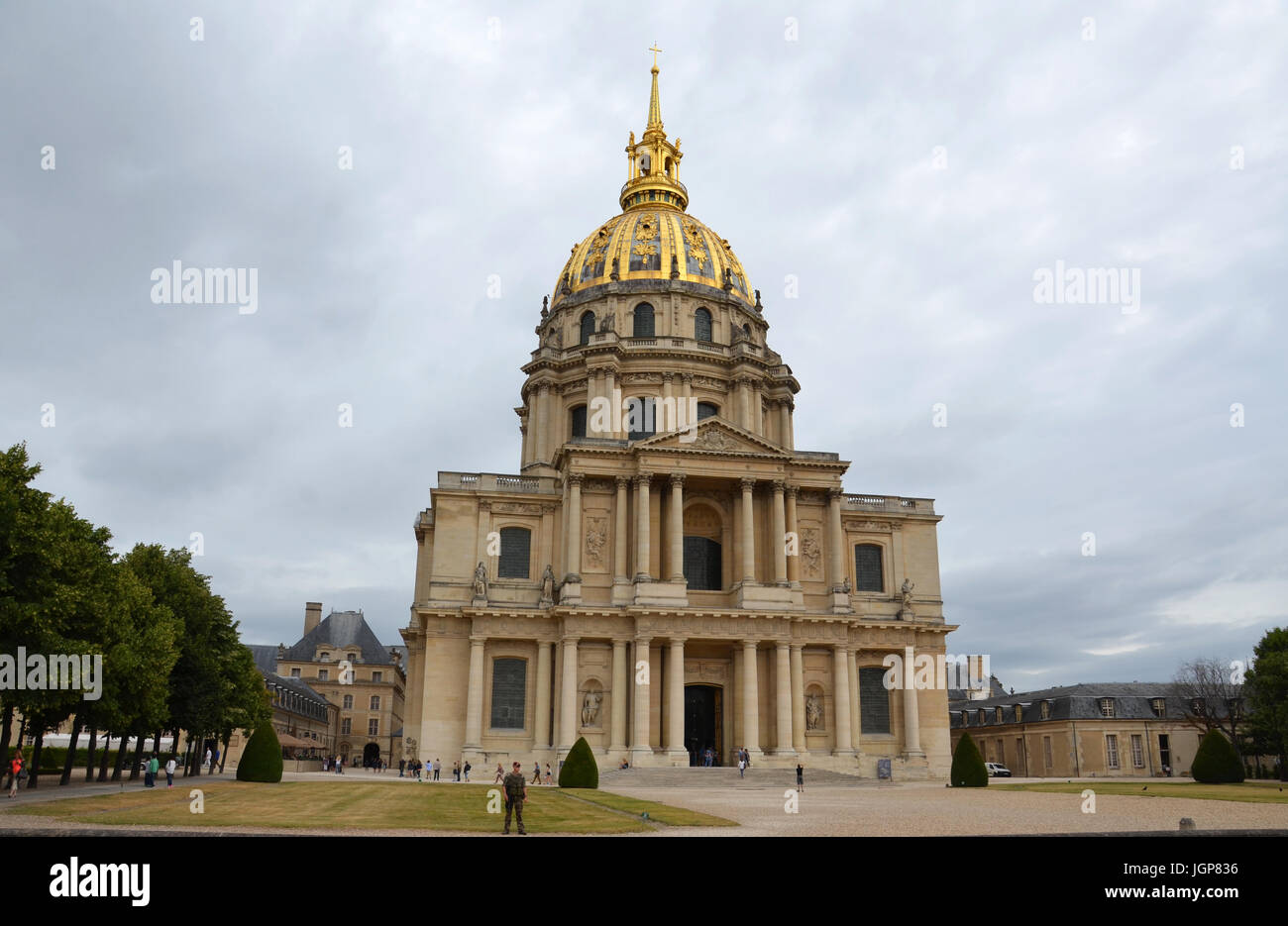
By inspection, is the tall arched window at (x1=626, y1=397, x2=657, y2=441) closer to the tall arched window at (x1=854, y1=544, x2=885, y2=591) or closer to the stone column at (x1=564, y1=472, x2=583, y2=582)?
the stone column at (x1=564, y1=472, x2=583, y2=582)

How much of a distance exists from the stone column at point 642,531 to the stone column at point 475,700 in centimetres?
862

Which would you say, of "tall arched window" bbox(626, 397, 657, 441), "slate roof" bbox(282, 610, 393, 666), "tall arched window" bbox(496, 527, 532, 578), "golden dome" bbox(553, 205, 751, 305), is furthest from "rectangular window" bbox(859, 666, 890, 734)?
"slate roof" bbox(282, 610, 393, 666)

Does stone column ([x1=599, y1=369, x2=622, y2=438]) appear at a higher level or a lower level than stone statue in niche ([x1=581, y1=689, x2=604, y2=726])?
higher

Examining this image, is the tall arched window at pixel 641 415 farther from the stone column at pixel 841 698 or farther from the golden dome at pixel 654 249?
the stone column at pixel 841 698

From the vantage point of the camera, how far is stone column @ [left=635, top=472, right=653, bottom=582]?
5081 cm

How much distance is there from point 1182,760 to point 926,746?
26.6m

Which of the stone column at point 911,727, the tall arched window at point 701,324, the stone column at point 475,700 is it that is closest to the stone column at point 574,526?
the stone column at point 475,700

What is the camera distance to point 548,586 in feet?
173

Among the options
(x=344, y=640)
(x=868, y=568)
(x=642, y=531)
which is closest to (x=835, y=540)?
(x=868, y=568)

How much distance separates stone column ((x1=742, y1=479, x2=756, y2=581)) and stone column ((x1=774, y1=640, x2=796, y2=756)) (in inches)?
149
